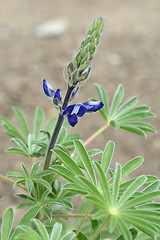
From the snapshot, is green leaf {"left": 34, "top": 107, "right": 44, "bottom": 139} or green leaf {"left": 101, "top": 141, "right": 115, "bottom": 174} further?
green leaf {"left": 34, "top": 107, "right": 44, "bottom": 139}

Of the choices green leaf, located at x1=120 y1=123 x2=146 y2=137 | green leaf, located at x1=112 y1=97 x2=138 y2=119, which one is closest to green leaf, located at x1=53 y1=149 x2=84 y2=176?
green leaf, located at x1=120 y1=123 x2=146 y2=137

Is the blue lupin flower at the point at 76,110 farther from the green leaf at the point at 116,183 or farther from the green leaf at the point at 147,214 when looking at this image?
the green leaf at the point at 147,214

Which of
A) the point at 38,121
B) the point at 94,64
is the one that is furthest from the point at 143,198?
the point at 94,64

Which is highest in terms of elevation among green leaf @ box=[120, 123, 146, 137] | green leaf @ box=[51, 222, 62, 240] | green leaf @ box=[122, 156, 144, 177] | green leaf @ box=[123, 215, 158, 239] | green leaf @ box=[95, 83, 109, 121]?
green leaf @ box=[95, 83, 109, 121]

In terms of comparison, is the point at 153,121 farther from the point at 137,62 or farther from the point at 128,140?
the point at 137,62

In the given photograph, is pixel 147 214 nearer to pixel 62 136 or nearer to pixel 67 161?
pixel 67 161

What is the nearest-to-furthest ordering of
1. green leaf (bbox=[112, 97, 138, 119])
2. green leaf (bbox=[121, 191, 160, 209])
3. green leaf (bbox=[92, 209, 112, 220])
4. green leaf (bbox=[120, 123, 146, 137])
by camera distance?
green leaf (bbox=[92, 209, 112, 220]) < green leaf (bbox=[121, 191, 160, 209]) < green leaf (bbox=[120, 123, 146, 137]) < green leaf (bbox=[112, 97, 138, 119])

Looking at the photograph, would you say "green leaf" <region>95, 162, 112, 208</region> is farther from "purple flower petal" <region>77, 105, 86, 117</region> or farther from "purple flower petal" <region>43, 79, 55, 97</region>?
"purple flower petal" <region>43, 79, 55, 97</region>

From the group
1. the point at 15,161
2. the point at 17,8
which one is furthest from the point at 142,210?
the point at 17,8
